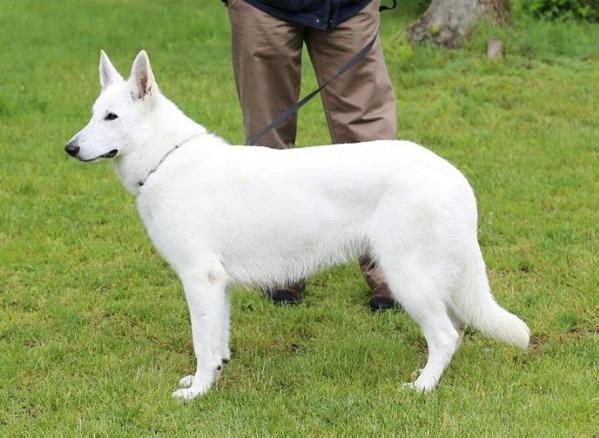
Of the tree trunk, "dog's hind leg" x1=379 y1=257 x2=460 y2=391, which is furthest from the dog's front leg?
the tree trunk

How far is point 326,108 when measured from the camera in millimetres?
5496

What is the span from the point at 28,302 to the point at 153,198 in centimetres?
160

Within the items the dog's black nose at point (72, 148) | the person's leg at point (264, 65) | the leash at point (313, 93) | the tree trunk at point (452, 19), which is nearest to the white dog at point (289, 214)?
the dog's black nose at point (72, 148)

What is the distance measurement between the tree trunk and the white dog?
773 centimetres

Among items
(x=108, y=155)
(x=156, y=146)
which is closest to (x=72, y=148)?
(x=108, y=155)

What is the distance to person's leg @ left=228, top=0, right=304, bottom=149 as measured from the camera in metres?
5.21

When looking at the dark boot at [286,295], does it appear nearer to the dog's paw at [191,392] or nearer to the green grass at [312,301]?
the green grass at [312,301]

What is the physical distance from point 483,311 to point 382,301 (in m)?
1.13

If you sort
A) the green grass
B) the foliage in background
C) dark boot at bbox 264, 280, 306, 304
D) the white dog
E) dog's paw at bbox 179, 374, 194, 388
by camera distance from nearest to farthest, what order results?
the green grass
the white dog
dog's paw at bbox 179, 374, 194, 388
dark boot at bbox 264, 280, 306, 304
the foliage in background

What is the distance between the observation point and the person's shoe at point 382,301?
5.30m

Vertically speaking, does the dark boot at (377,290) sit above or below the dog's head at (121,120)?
below

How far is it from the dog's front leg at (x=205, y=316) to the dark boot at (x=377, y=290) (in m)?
1.26

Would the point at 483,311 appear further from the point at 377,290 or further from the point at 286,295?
the point at 286,295

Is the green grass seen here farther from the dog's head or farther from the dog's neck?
the dog's head
